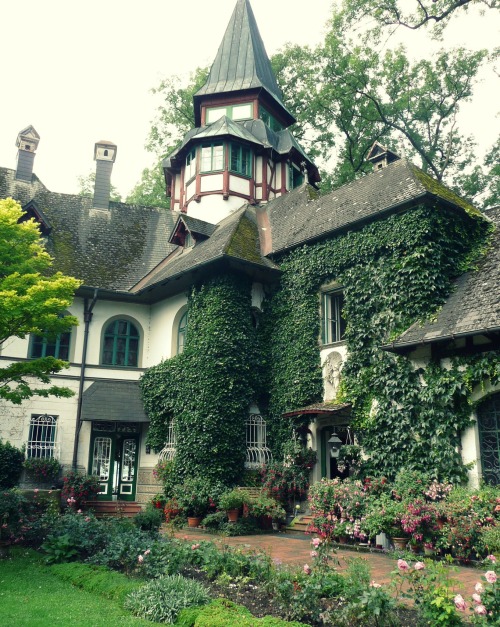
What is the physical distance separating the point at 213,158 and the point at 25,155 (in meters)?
7.64

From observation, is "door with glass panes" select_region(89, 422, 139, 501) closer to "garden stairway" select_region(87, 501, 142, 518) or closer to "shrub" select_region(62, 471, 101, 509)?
"garden stairway" select_region(87, 501, 142, 518)

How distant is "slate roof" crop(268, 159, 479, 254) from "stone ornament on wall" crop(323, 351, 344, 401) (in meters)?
3.40

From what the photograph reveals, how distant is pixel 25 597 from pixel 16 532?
3.70 m

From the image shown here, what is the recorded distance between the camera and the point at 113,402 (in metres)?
18.7

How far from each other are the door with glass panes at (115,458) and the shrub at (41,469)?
4.63 ft

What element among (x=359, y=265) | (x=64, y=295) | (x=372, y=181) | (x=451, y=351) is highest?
(x=372, y=181)

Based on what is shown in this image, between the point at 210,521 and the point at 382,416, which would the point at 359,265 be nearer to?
the point at 382,416

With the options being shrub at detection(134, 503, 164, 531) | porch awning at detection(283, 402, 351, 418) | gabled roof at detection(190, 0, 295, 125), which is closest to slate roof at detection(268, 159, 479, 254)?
porch awning at detection(283, 402, 351, 418)

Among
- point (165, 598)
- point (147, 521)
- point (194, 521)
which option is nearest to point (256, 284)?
point (194, 521)

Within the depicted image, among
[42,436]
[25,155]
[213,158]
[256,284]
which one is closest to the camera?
[256,284]

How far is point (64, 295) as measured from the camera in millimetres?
12609

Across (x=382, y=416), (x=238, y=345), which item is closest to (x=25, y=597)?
(x=382, y=416)

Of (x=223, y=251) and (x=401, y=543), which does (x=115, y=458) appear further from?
(x=401, y=543)

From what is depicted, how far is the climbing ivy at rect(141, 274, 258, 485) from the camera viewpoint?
1577 cm
